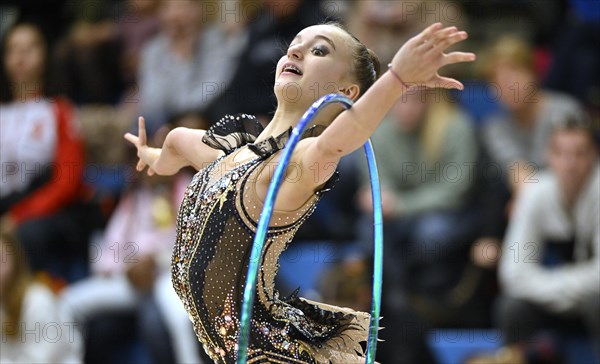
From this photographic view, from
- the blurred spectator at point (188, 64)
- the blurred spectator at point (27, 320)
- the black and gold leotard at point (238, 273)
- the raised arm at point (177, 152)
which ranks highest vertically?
the blurred spectator at point (188, 64)

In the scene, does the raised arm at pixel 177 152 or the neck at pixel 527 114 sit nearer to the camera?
the raised arm at pixel 177 152

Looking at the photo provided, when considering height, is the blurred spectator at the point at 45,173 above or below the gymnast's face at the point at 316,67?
below

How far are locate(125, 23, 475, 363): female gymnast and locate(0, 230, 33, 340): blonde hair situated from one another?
2.39 metres

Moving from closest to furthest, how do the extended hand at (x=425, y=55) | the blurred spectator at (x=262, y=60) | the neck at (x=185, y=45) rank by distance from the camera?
the extended hand at (x=425, y=55) → the blurred spectator at (x=262, y=60) → the neck at (x=185, y=45)

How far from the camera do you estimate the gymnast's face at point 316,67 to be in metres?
2.96

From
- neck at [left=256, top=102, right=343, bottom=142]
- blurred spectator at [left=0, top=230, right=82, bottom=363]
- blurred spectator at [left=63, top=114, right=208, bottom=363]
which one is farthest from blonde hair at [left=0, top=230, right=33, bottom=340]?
neck at [left=256, top=102, right=343, bottom=142]

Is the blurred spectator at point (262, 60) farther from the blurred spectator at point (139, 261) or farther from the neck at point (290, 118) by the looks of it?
the neck at point (290, 118)

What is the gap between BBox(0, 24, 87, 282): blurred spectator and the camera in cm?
625

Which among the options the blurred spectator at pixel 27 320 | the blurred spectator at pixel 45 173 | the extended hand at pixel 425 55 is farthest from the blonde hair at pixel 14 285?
the extended hand at pixel 425 55

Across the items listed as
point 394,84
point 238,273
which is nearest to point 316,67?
point 394,84

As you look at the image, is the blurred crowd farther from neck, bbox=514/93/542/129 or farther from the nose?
the nose

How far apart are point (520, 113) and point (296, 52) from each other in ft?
11.0

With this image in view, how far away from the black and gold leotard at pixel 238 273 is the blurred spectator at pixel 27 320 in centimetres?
237

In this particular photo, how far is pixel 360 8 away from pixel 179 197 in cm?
179
